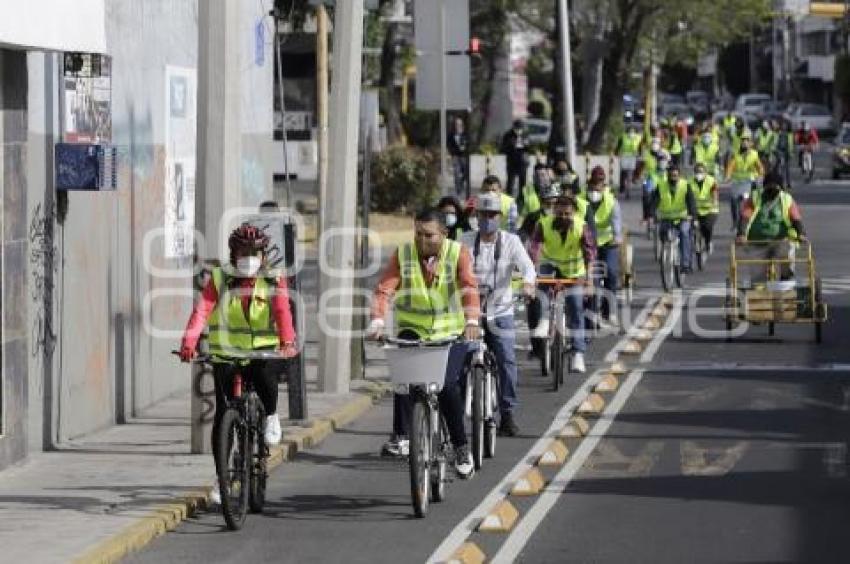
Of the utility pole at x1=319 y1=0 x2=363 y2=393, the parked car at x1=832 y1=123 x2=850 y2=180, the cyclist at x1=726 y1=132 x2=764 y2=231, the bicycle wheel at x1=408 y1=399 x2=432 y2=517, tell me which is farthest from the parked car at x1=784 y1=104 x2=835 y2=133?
the bicycle wheel at x1=408 y1=399 x2=432 y2=517

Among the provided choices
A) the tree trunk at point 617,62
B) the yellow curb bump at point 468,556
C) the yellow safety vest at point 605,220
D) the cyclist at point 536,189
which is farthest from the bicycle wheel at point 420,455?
the tree trunk at point 617,62

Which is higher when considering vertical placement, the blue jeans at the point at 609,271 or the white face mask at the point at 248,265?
the white face mask at the point at 248,265

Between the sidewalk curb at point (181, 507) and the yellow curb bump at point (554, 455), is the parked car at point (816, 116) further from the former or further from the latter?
the yellow curb bump at point (554, 455)

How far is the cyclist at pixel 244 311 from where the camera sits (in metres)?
14.5

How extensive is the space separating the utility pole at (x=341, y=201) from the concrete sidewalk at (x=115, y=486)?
2.24 feet

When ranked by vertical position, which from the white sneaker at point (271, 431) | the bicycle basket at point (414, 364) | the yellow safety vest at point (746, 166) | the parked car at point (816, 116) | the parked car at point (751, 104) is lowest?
the white sneaker at point (271, 431)

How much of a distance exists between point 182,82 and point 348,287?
223 cm

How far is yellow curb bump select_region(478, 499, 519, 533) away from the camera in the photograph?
45.1 feet

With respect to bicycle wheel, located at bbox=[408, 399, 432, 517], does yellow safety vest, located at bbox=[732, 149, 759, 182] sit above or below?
above

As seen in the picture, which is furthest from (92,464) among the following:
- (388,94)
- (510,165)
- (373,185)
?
(388,94)

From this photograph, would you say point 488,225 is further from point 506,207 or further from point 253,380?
point 506,207

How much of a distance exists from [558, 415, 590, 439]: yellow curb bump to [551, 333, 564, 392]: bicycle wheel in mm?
2236

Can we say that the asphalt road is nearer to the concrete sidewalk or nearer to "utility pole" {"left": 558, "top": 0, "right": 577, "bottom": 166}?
the concrete sidewalk

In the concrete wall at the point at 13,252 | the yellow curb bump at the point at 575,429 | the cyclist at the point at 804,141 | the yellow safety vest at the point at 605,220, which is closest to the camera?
the concrete wall at the point at 13,252
